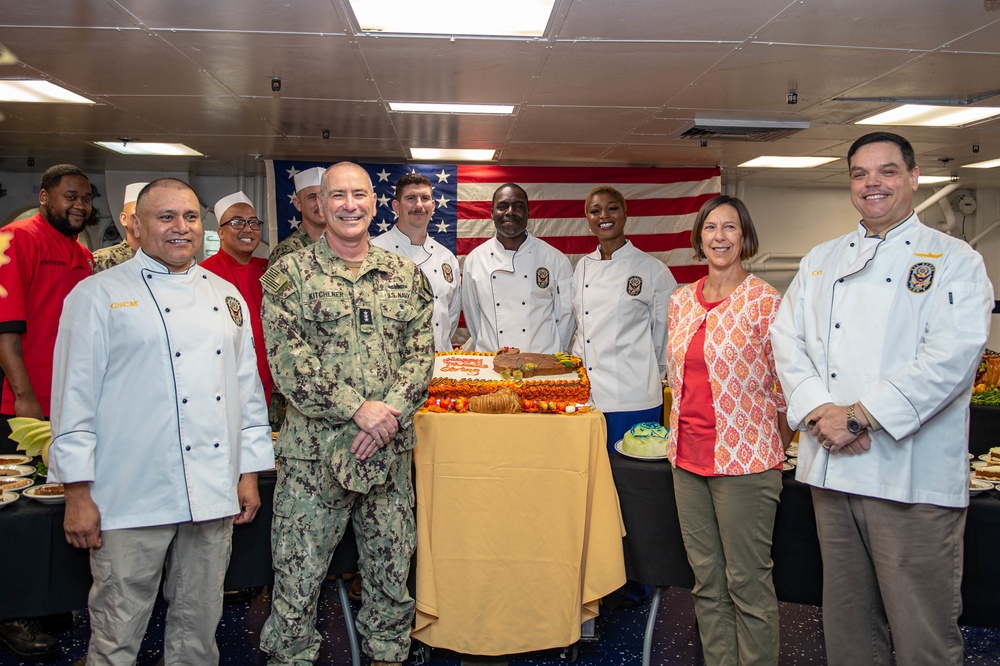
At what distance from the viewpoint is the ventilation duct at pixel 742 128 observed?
18.0ft

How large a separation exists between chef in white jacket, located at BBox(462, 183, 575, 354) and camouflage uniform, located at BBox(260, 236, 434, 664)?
1.41m

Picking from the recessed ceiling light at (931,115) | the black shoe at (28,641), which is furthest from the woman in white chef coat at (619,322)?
the recessed ceiling light at (931,115)

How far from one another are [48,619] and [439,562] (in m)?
1.75

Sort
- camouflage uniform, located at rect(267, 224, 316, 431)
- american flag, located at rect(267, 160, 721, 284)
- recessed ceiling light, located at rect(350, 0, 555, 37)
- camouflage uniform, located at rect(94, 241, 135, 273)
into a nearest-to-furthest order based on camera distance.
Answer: recessed ceiling light, located at rect(350, 0, 555, 37) < camouflage uniform, located at rect(267, 224, 316, 431) < camouflage uniform, located at rect(94, 241, 135, 273) < american flag, located at rect(267, 160, 721, 284)

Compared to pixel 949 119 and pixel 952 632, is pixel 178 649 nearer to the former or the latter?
pixel 952 632

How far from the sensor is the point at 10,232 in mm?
3537

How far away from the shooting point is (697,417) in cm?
266

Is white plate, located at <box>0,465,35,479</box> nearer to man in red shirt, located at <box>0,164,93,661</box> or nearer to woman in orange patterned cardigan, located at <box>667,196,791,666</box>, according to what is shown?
man in red shirt, located at <box>0,164,93,661</box>

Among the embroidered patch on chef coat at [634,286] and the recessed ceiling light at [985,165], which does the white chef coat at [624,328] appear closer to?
the embroidered patch on chef coat at [634,286]

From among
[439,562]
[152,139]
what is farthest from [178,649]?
[152,139]

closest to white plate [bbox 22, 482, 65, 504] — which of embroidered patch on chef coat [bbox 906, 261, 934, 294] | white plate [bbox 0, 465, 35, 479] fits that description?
white plate [bbox 0, 465, 35, 479]

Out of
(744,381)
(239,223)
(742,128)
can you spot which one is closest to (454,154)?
(742,128)

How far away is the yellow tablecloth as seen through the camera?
9.54ft

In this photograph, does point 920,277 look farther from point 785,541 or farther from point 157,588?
point 157,588
